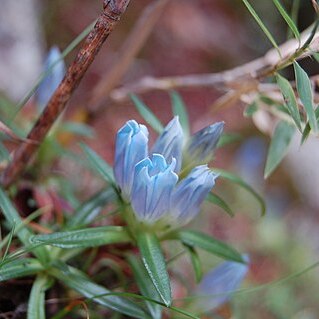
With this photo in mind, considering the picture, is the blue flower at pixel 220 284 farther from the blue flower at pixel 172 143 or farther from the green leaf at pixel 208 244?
the blue flower at pixel 172 143

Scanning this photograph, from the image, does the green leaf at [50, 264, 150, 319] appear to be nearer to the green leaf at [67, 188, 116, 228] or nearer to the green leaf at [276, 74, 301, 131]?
the green leaf at [67, 188, 116, 228]

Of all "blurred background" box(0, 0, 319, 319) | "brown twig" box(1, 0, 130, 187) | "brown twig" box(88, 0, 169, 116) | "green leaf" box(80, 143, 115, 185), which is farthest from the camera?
"blurred background" box(0, 0, 319, 319)

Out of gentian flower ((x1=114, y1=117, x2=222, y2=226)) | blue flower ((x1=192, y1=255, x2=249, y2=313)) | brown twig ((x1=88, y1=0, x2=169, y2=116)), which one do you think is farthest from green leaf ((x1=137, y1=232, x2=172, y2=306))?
brown twig ((x1=88, y1=0, x2=169, y2=116))

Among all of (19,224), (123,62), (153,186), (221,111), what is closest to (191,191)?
(153,186)

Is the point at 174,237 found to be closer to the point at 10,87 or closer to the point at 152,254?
the point at 152,254

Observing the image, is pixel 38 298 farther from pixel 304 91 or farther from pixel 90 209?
pixel 304 91
